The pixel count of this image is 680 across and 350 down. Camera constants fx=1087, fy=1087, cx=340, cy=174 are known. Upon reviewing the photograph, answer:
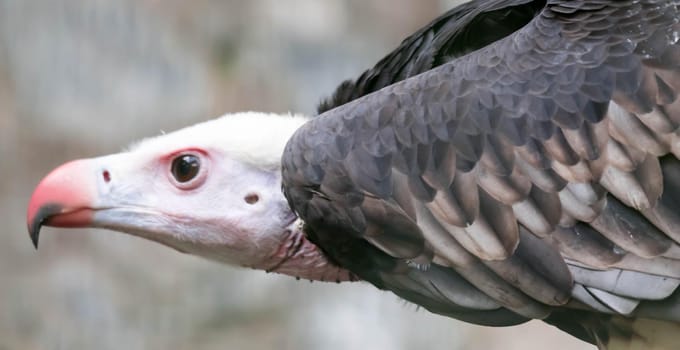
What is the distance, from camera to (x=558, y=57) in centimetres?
243

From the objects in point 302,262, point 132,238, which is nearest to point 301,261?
point 302,262

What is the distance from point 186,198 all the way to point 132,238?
335 centimetres

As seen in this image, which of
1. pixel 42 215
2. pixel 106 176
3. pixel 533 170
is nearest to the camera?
pixel 533 170

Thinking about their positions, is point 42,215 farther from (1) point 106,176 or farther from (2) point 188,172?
(2) point 188,172

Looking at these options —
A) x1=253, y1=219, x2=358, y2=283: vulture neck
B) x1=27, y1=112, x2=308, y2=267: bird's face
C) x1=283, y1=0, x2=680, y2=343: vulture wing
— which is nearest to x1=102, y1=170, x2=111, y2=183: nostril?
x1=27, y1=112, x2=308, y2=267: bird's face

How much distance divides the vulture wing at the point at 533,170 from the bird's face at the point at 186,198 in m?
0.40

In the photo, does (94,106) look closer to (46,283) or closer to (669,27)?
(46,283)

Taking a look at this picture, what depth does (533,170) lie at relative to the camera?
245cm

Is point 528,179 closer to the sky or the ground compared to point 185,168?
closer to the ground

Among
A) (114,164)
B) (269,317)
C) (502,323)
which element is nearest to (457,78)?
(502,323)

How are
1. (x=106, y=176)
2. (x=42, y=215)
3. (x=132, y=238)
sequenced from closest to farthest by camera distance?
(x=42, y=215)
(x=106, y=176)
(x=132, y=238)

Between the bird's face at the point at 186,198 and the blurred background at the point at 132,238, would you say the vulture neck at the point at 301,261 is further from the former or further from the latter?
the blurred background at the point at 132,238

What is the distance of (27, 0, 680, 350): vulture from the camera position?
2393 millimetres

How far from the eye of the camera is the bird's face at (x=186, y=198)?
285cm
